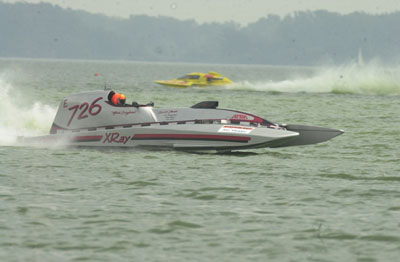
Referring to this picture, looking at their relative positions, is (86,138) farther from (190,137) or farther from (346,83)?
(346,83)

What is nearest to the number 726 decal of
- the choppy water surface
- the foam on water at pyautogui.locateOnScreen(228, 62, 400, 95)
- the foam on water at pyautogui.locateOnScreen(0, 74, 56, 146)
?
the choppy water surface

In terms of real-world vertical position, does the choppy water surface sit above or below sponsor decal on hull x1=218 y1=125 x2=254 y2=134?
below

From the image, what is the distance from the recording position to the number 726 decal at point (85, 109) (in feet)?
58.6

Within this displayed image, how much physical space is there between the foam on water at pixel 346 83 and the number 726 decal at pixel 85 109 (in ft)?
123

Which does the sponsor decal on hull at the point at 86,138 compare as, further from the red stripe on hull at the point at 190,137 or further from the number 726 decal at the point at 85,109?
the red stripe on hull at the point at 190,137

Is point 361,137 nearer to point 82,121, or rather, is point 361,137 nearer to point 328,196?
point 82,121

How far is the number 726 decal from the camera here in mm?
17875

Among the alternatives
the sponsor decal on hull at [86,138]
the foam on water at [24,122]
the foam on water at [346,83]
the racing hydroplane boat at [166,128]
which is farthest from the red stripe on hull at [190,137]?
the foam on water at [346,83]

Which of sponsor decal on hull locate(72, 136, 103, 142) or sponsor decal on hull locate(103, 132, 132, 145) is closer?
sponsor decal on hull locate(103, 132, 132, 145)

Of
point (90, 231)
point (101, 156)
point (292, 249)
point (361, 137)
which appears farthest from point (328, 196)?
point (361, 137)

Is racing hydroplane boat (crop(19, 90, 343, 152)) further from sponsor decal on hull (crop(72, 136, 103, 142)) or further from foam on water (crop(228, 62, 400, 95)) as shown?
foam on water (crop(228, 62, 400, 95))

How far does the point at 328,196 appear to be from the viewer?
474 inches

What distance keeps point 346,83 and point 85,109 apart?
42.1 metres

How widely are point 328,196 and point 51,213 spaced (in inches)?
188
